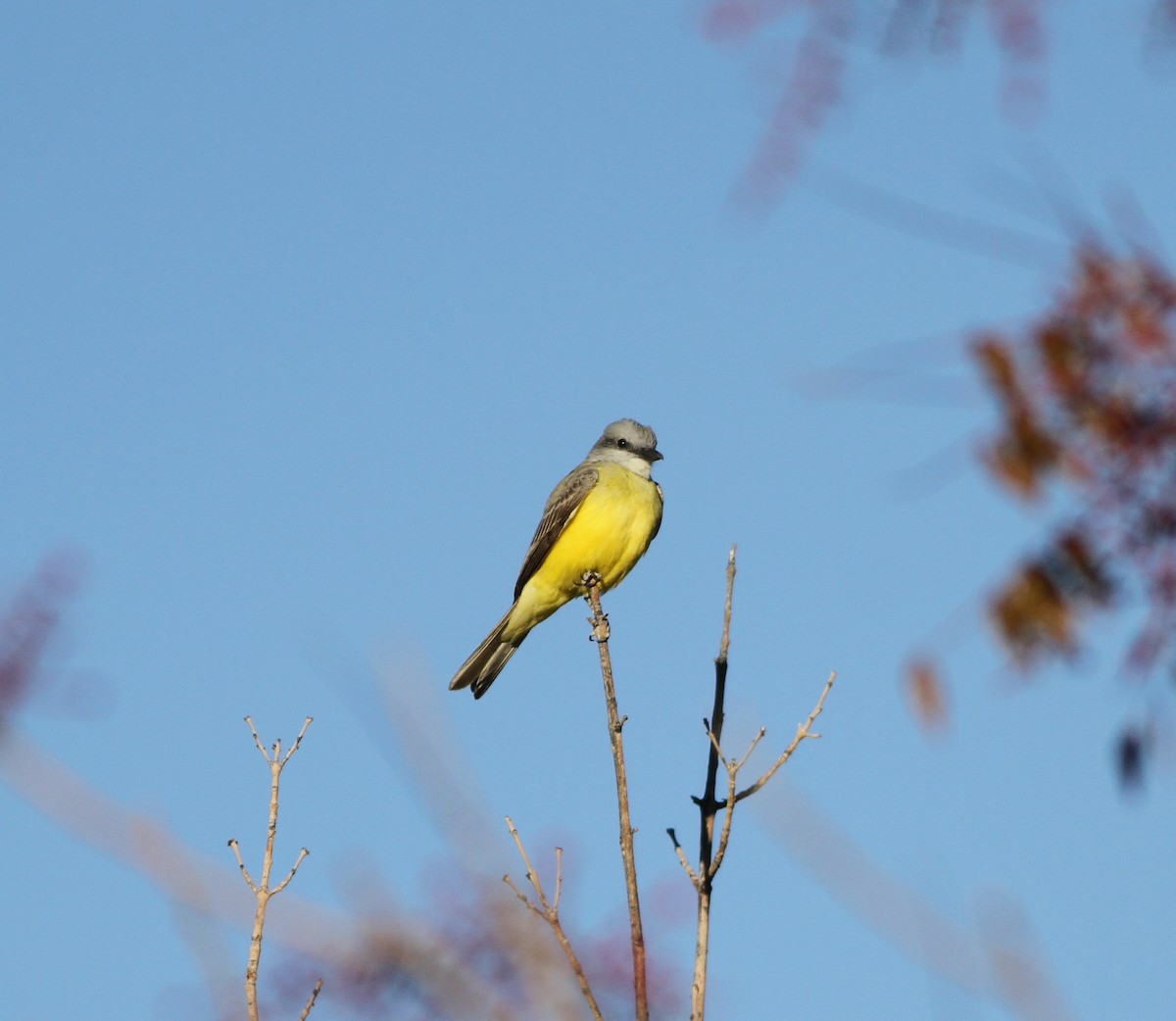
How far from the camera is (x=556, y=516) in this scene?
11.1m

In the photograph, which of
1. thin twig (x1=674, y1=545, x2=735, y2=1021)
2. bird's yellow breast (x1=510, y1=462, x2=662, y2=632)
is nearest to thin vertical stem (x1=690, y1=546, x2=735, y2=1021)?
thin twig (x1=674, y1=545, x2=735, y2=1021)

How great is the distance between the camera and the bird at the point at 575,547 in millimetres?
10805

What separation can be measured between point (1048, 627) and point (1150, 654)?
0.24 meters

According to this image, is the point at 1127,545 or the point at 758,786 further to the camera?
the point at 758,786

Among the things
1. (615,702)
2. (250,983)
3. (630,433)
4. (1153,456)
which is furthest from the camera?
(630,433)

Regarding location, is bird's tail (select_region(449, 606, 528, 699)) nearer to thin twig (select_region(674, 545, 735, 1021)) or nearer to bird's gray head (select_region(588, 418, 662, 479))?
bird's gray head (select_region(588, 418, 662, 479))

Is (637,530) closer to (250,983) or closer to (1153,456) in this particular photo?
(250,983)

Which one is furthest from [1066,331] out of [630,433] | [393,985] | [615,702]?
[630,433]

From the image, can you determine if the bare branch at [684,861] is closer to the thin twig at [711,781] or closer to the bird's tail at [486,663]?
the thin twig at [711,781]

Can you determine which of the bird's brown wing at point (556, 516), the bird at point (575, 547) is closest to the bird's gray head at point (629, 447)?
the bird at point (575, 547)

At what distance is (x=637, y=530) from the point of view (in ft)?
35.7

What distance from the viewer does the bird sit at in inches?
425

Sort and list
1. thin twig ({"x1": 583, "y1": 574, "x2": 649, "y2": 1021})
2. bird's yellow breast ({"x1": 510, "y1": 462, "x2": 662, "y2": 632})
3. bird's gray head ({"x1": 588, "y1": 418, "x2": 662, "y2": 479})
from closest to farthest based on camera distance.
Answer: thin twig ({"x1": 583, "y1": 574, "x2": 649, "y2": 1021})
bird's yellow breast ({"x1": 510, "y1": 462, "x2": 662, "y2": 632})
bird's gray head ({"x1": 588, "y1": 418, "x2": 662, "y2": 479})

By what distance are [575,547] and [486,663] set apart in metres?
1.17
